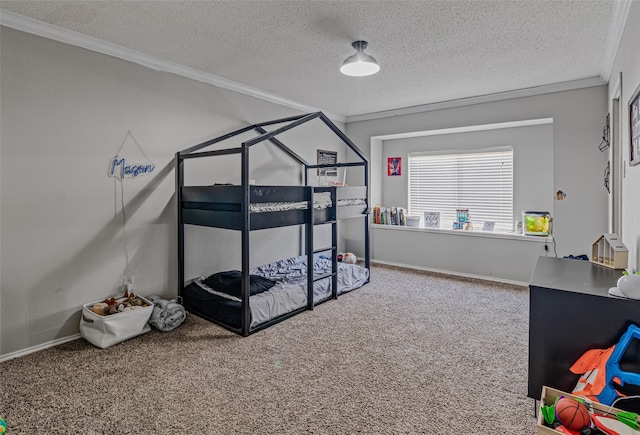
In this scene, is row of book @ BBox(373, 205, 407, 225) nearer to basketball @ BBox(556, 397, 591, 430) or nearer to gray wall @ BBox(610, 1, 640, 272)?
gray wall @ BBox(610, 1, 640, 272)

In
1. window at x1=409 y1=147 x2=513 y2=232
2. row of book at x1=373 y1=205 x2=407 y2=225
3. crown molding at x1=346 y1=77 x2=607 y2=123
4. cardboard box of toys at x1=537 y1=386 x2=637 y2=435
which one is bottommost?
cardboard box of toys at x1=537 y1=386 x2=637 y2=435

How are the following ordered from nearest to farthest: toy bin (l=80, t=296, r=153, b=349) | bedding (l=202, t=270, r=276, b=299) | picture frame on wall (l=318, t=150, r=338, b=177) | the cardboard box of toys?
the cardboard box of toys, toy bin (l=80, t=296, r=153, b=349), bedding (l=202, t=270, r=276, b=299), picture frame on wall (l=318, t=150, r=338, b=177)

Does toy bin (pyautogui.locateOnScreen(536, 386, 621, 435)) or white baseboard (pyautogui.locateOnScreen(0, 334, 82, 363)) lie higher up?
toy bin (pyautogui.locateOnScreen(536, 386, 621, 435))

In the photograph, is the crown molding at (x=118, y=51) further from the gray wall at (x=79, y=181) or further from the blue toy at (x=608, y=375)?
the blue toy at (x=608, y=375)

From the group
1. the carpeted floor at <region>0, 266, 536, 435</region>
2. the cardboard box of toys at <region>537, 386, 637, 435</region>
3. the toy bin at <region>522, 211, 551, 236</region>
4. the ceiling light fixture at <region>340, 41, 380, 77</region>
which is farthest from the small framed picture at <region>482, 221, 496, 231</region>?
the cardboard box of toys at <region>537, 386, 637, 435</region>

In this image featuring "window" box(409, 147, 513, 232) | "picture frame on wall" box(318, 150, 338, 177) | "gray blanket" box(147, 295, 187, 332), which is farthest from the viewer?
"picture frame on wall" box(318, 150, 338, 177)

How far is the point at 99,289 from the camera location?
3.01m

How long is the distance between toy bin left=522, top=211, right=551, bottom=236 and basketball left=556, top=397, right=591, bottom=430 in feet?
11.2

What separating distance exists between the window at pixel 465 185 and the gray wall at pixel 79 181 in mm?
3348

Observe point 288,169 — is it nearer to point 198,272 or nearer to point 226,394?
point 198,272

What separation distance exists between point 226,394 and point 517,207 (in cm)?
435

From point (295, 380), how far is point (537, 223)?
370 cm

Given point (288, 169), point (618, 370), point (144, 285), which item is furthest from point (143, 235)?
point (618, 370)

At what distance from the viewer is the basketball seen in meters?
1.35
